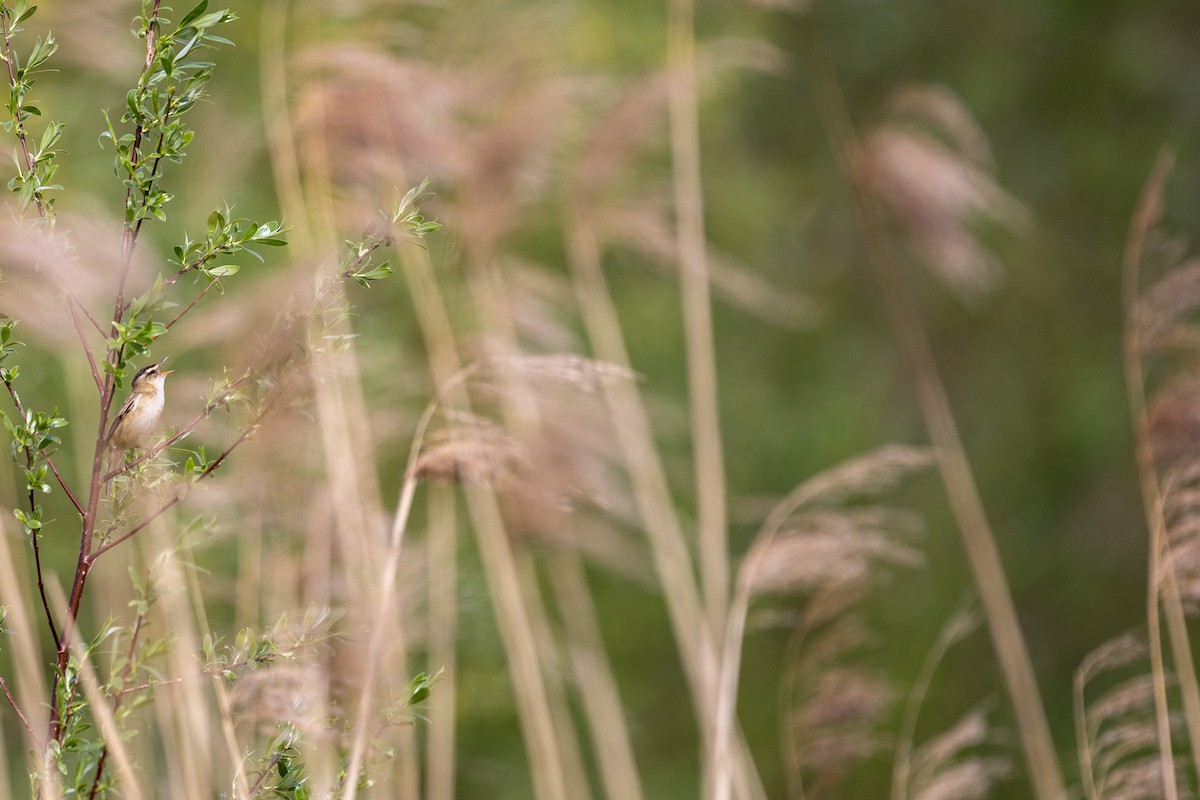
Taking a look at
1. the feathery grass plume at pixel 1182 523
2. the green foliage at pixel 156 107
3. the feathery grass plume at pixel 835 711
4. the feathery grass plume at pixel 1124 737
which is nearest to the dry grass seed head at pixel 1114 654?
the feathery grass plume at pixel 1124 737

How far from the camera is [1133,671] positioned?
5664mm

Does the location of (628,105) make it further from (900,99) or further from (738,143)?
(738,143)

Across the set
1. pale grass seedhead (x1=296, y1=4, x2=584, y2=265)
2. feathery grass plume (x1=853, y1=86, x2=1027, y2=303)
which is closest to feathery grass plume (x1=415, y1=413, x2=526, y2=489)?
pale grass seedhead (x1=296, y1=4, x2=584, y2=265)

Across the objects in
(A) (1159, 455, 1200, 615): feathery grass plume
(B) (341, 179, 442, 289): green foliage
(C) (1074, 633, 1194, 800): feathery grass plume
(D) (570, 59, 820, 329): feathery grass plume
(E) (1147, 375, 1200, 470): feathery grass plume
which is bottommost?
(C) (1074, 633, 1194, 800): feathery grass plume

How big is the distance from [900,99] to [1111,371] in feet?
12.7

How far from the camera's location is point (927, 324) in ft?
23.0

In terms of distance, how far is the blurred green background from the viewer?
6023 millimetres

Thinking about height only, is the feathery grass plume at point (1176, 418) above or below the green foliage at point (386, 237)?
below

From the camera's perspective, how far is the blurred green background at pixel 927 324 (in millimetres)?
6023

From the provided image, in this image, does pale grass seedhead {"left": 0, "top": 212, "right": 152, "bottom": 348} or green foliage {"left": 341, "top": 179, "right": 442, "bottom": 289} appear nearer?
green foliage {"left": 341, "top": 179, "right": 442, "bottom": 289}

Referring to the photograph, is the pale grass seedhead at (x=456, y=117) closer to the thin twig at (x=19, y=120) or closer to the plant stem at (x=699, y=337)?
the plant stem at (x=699, y=337)

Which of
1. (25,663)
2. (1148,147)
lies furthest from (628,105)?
(1148,147)

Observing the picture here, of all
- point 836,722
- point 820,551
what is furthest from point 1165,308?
point 836,722

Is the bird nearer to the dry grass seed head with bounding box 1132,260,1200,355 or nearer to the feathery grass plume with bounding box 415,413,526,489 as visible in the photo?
the feathery grass plume with bounding box 415,413,526,489
